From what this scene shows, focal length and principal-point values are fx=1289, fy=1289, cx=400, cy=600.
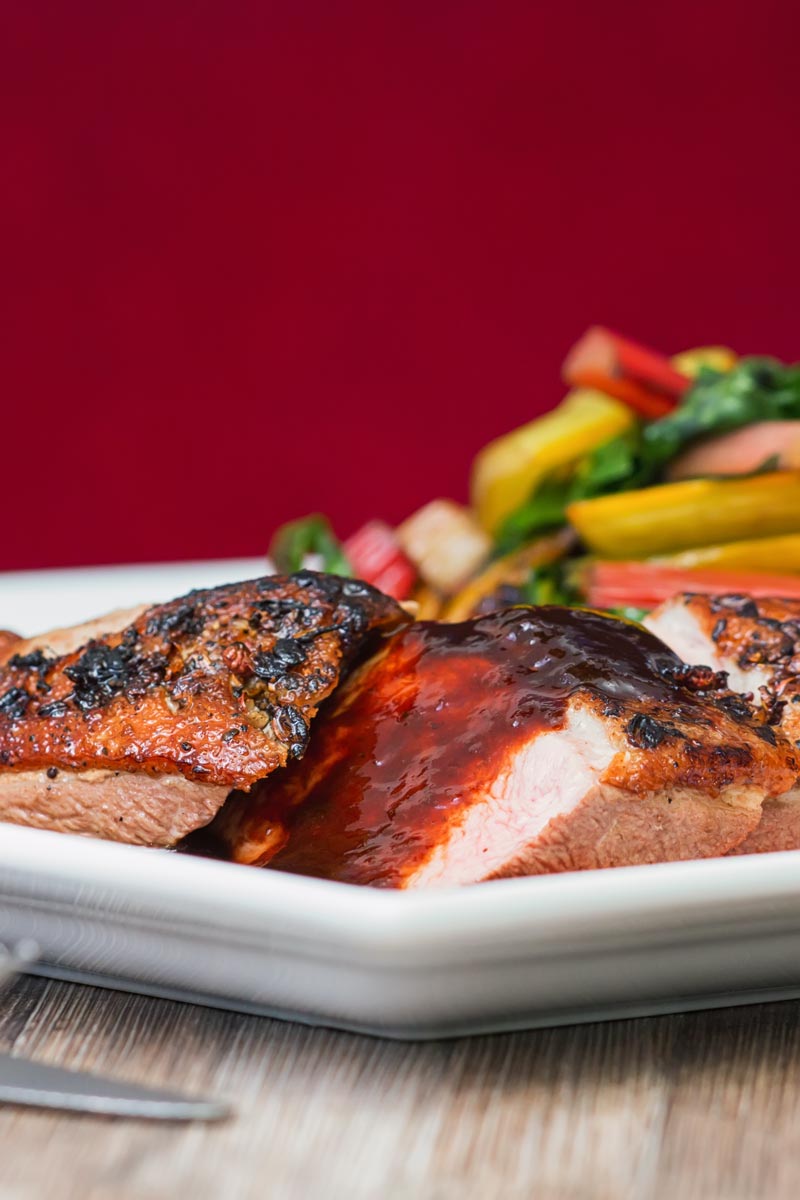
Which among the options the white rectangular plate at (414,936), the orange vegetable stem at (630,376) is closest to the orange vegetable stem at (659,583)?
the orange vegetable stem at (630,376)

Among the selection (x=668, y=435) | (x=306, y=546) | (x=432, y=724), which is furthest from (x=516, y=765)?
(x=306, y=546)

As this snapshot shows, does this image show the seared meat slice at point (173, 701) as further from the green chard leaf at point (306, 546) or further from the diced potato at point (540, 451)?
the green chard leaf at point (306, 546)

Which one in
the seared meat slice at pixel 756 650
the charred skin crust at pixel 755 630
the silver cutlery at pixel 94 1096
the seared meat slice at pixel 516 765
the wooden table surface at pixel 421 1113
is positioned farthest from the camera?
the charred skin crust at pixel 755 630

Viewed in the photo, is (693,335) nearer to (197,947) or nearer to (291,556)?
(291,556)

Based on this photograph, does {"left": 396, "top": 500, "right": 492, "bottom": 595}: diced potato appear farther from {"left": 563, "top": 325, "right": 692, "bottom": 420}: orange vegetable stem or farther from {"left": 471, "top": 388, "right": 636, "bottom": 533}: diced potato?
{"left": 563, "top": 325, "right": 692, "bottom": 420}: orange vegetable stem

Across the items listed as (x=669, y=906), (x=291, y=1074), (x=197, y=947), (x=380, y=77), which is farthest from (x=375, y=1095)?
(x=380, y=77)

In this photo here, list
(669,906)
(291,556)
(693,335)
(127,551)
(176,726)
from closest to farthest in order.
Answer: (669,906) → (176,726) → (291,556) → (693,335) → (127,551)
